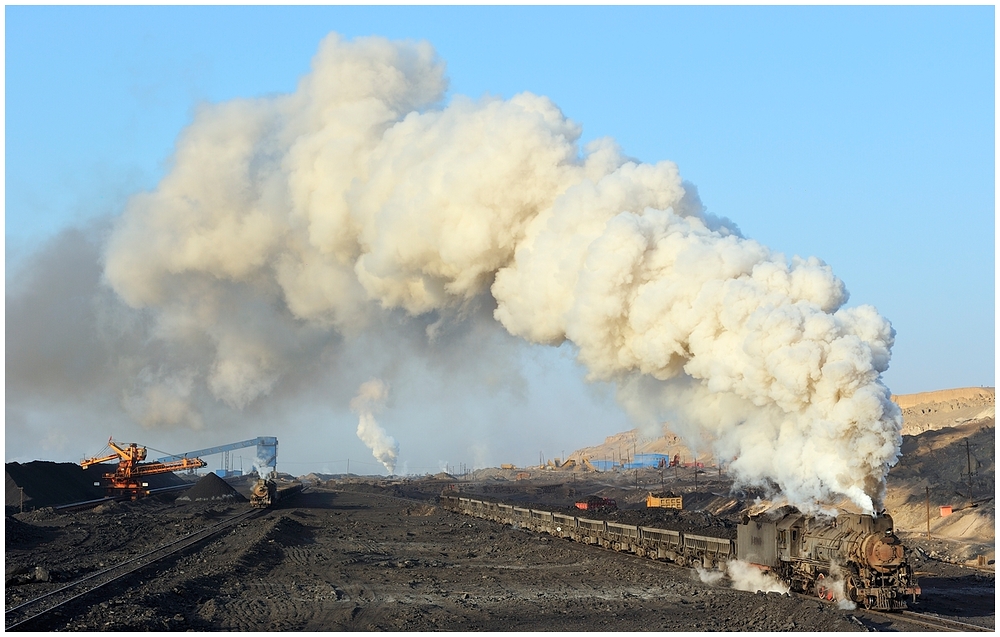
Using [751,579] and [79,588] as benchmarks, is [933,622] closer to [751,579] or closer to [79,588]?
[751,579]

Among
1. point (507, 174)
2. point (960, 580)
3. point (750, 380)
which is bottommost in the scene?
point (960, 580)

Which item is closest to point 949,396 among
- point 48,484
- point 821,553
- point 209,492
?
point 209,492

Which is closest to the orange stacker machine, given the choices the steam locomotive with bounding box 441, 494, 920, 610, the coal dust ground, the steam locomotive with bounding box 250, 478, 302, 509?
the steam locomotive with bounding box 250, 478, 302, 509

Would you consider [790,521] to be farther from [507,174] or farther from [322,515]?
[322,515]

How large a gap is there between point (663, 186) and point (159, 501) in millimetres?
75643

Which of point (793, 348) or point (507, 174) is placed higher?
point (507, 174)

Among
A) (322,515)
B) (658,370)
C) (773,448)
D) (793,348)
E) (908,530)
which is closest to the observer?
(793,348)

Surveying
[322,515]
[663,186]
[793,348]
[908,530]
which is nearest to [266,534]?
[322,515]

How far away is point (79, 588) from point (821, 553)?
77.2ft

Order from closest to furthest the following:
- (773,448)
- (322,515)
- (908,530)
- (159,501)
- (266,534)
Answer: (773,448)
(266,534)
(908,530)
(322,515)
(159,501)

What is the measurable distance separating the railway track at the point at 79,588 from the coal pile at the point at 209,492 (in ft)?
138

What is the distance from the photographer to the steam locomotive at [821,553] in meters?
25.7

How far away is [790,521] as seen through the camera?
29297 millimetres

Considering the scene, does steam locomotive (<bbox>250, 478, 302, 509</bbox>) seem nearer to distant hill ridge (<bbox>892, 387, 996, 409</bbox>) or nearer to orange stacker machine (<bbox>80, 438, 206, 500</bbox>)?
orange stacker machine (<bbox>80, 438, 206, 500</bbox>)
